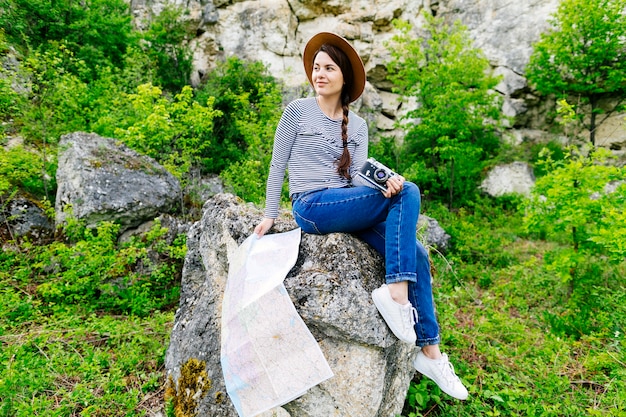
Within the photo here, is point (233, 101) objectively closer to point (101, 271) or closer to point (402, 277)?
point (101, 271)

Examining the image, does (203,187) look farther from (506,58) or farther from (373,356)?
(506,58)

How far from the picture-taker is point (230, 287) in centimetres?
253

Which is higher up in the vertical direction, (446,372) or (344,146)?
(344,146)

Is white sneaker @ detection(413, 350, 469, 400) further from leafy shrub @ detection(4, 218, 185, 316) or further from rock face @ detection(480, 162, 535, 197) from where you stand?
rock face @ detection(480, 162, 535, 197)

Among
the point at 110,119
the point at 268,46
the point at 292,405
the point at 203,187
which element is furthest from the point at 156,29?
the point at 292,405

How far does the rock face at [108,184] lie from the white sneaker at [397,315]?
4.49m

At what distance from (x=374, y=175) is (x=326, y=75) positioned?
887mm

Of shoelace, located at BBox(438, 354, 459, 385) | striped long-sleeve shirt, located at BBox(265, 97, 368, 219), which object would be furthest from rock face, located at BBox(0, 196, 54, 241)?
shoelace, located at BBox(438, 354, 459, 385)

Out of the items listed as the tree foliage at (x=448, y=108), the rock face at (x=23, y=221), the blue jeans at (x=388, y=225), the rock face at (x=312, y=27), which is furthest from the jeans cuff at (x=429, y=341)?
the rock face at (x=312, y=27)

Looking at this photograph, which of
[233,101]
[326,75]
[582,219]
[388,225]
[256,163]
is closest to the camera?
[388,225]

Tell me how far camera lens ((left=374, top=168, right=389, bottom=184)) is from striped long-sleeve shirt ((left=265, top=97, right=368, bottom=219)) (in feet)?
1.36

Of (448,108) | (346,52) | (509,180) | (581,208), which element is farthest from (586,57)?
(346,52)

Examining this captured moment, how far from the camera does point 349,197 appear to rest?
7.71 feet

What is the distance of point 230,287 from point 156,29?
14.8m
